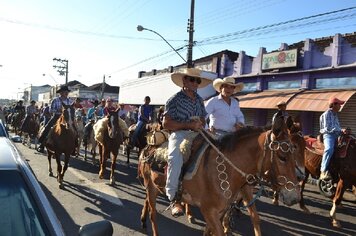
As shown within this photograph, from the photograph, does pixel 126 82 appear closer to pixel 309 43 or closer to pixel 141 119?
pixel 309 43

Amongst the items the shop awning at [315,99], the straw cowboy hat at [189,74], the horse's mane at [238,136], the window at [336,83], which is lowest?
the horse's mane at [238,136]

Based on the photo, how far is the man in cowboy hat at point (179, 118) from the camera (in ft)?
16.4

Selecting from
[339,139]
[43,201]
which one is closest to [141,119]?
[339,139]

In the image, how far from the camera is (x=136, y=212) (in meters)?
8.04

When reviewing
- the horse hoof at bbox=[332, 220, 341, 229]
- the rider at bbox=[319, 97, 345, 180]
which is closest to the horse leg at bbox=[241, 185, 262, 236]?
the horse hoof at bbox=[332, 220, 341, 229]

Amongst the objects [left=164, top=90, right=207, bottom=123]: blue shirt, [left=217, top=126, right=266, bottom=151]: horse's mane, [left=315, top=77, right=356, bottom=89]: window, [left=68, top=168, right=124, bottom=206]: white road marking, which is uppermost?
[left=315, top=77, right=356, bottom=89]: window

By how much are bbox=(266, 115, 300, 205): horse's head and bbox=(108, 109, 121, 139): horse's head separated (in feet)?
25.6

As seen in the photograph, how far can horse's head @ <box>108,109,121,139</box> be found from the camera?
11.7 meters

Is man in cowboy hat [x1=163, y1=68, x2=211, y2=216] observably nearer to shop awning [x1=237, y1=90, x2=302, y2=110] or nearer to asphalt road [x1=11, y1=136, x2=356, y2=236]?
asphalt road [x1=11, y1=136, x2=356, y2=236]

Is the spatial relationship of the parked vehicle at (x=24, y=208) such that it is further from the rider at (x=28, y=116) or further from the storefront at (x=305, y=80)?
the rider at (x=28, y=116)

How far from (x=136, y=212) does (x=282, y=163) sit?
4427 millimetres

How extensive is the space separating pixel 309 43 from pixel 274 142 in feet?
53.2

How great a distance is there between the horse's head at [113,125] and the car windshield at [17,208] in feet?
29.8

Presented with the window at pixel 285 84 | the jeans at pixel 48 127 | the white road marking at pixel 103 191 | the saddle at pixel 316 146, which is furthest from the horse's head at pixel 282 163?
the window at pixel 285 84
